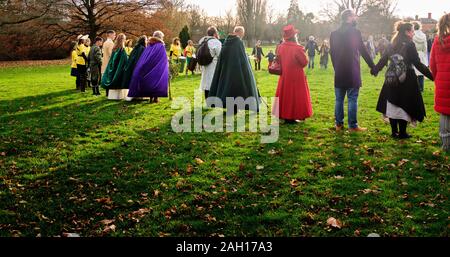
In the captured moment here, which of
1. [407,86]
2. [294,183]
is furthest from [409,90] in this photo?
[294,183]

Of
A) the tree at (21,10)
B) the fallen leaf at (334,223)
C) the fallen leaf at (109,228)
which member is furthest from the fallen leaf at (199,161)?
the tree at (21,10)

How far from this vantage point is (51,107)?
13539mm

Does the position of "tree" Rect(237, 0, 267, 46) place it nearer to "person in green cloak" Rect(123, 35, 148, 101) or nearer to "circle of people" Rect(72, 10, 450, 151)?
"person in green cloak" Rect(123, 35, 148, 101)

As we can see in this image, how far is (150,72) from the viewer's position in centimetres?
1359

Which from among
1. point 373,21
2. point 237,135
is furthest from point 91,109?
point 373,21

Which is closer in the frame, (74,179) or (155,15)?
(74,179)

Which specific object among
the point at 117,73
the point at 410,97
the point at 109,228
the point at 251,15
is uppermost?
the point at 251,15

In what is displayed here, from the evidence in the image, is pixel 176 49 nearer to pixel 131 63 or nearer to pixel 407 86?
pixel 131 63

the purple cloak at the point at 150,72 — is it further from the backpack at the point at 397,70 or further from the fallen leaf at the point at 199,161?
the backpack at the point at 397,70

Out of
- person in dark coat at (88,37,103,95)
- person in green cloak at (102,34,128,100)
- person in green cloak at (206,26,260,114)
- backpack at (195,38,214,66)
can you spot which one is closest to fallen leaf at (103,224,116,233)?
person in green cloak at (206,26,260,114)

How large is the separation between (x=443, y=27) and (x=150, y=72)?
821 cm
